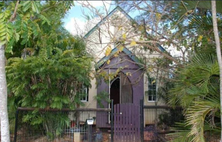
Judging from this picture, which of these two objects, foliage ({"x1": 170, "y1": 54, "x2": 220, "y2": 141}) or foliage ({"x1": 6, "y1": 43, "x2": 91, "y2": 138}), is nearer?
foliage ({"x1": 170, "y1": 54, "x2": 220, "y2": 141})

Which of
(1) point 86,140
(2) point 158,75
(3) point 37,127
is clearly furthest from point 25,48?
(2) point 158,75

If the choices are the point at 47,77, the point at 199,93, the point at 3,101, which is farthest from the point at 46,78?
the point at 199,93

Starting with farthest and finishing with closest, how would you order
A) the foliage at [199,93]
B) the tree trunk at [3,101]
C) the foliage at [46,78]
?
1. the foliage at [46,78]
2. the foliage at [199,93]
3. the tree trunk at [3,101]

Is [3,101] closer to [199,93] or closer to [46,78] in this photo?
[46,78]

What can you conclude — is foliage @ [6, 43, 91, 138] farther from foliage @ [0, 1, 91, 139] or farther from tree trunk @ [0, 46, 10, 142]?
tree trunk @ [0, 46, 10, 142]

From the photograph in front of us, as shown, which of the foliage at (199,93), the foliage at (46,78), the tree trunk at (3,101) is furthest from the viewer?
the foliage at (46,78)

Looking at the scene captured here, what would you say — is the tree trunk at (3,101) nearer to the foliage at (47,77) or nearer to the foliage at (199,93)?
the foliage at (47,77)

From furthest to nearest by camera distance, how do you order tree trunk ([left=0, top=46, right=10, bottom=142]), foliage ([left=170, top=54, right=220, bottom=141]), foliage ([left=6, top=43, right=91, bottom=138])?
foliage ([left=6, top=43, right=91, bottom=138]) → foliage ([left=170, top=54, right=220, bottom=141]) → tree trunk ([left=0, top=46, right=10, bottom=142])

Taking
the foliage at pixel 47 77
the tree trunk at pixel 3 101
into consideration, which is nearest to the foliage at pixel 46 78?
the foliage at pixel 47 77

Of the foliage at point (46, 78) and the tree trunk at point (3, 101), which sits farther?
the foliage at point (46, 78)

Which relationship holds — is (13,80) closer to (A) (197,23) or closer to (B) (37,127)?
(B) (37,127)

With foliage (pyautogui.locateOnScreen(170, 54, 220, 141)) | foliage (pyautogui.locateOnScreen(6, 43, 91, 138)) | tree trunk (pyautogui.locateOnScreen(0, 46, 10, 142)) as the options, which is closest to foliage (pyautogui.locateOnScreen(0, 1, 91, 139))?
foliage (pyautogui.locateOnScreen(6, 43, 91, 138))

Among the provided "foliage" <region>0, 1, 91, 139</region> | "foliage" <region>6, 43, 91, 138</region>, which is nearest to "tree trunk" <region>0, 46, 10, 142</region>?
"foliage" <region>0, 1, 91, 139</region>

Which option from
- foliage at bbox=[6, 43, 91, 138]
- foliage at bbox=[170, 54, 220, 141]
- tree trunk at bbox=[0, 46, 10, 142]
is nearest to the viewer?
tree trunk at bbox=[0, 46, 10, 142]
